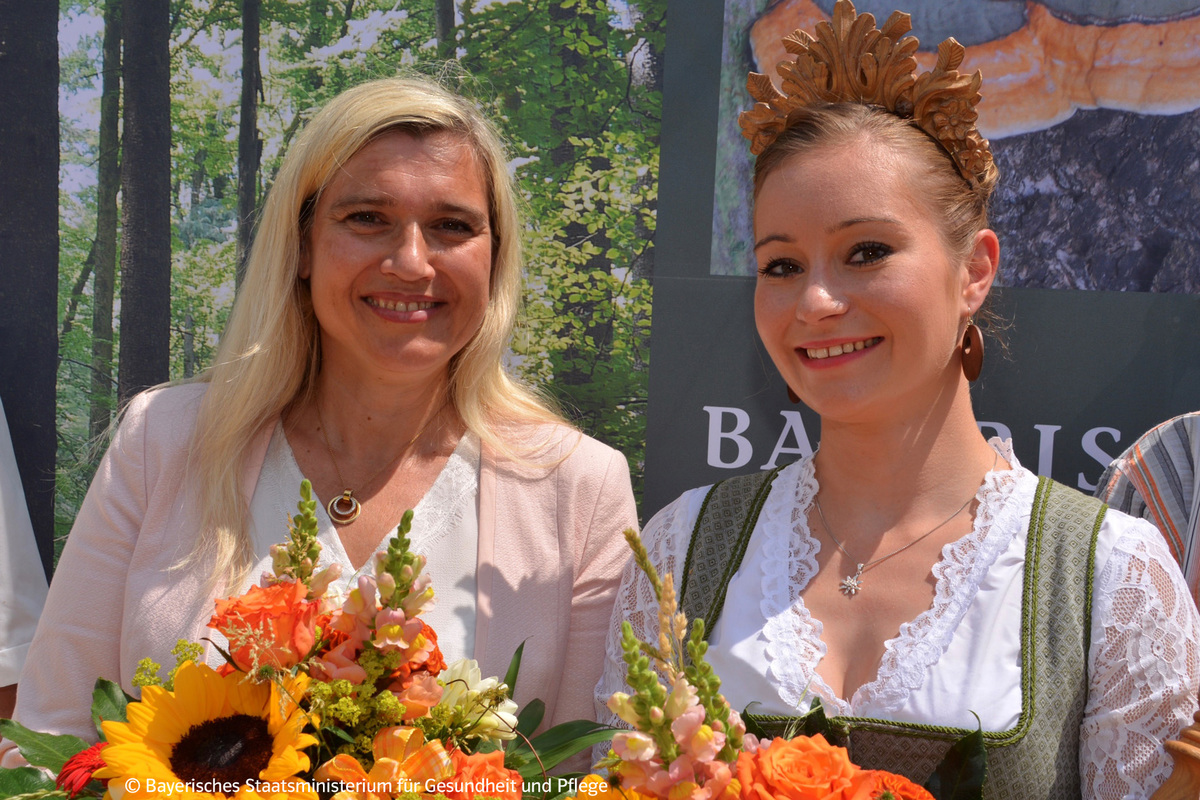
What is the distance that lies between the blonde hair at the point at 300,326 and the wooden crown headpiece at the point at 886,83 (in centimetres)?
66

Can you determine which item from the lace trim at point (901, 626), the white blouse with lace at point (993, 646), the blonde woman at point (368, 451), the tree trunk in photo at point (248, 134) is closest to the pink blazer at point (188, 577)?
the blonde woman at point (368, 451)

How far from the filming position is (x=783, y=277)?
1612mm

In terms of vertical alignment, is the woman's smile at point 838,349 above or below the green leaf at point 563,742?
above

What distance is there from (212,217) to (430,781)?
2.23 m

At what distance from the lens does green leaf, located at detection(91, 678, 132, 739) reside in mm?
1106

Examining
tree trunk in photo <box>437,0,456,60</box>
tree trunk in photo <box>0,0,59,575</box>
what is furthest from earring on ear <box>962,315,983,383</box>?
tree trunk in photo <box>0,0,59,575</box>

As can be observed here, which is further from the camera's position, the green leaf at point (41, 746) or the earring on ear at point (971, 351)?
the earring on ear at point (971, 351)

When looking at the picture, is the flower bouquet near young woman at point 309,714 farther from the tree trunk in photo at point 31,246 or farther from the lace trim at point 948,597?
the tree trunk in photo at point 31,246

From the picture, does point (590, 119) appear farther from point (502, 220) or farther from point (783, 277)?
point (783, 277)

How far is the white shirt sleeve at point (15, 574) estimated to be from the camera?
2.51 m

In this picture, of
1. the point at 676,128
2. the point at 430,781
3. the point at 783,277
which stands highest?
the point at 676,128

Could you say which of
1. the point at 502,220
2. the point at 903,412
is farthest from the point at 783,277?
the point at 502,220

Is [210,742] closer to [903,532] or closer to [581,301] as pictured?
[903,532]

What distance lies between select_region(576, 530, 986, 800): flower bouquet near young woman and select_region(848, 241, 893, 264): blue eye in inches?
32.1
